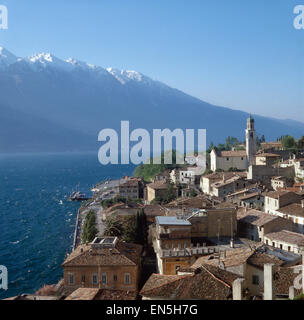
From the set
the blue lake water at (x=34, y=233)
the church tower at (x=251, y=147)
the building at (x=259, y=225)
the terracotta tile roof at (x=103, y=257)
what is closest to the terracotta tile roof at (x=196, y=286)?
the terracotta tile roof at (x=103, y=257)

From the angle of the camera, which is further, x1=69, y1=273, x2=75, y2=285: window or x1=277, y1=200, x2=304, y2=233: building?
x1=277, y1=200, x2=304, y2=233: building

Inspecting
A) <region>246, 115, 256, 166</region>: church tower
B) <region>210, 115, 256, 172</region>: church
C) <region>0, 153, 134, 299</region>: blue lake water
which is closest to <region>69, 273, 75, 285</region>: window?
<region>0, 153, 134, 299</region>: blue lake water

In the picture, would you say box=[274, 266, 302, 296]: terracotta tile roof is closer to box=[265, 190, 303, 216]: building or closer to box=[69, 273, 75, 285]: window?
box=[69, 273, 75, 285]: window

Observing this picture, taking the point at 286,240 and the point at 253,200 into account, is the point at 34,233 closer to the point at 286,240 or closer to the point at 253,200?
the point at 253,200

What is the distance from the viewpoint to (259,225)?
2261cm

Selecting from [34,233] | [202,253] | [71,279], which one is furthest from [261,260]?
[34,233]

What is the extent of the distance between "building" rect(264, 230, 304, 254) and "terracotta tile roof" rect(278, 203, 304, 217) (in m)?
3.74

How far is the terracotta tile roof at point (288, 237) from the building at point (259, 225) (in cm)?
73

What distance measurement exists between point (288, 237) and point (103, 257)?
9455 mm

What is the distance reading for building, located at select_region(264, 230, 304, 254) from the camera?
1909 cm

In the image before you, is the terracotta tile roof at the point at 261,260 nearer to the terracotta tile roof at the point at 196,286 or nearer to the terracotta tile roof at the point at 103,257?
the terracotta tile roof at the point at 196,286

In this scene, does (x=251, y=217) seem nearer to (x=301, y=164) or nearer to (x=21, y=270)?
(x=21, y=270)

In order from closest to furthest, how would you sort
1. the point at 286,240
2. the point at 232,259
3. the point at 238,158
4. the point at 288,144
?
1. the point at 232,259
2. the point at 286,240
3. the point at 238,158
4. the point at 288,144
